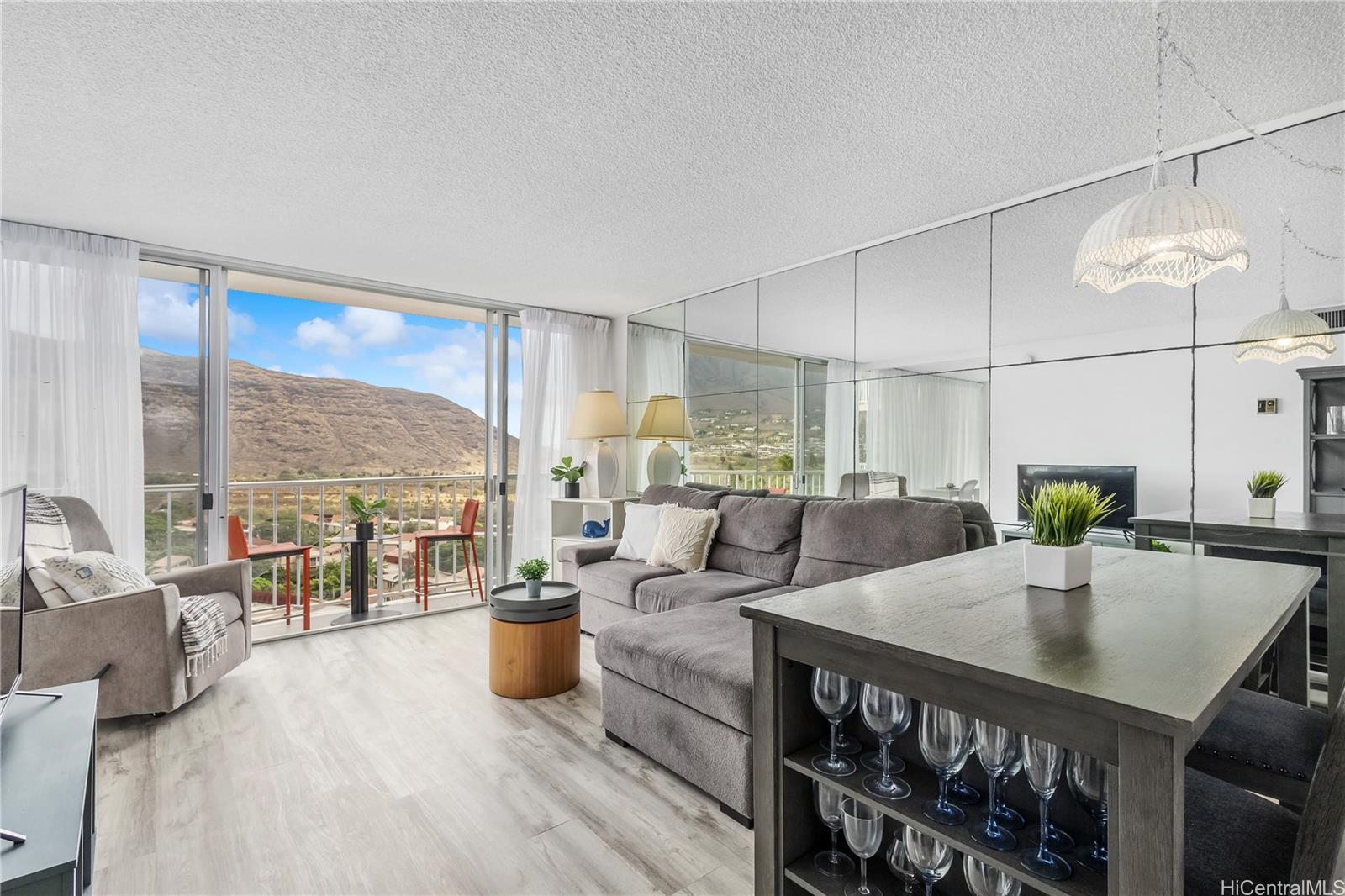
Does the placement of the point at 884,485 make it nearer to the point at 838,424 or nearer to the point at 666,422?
the point at 838,424

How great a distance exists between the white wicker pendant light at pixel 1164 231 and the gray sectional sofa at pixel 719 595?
146 centimetres

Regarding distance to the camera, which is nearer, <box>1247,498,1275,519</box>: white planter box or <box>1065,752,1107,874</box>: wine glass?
<box>1065,752,1107,874</box>: wine glass

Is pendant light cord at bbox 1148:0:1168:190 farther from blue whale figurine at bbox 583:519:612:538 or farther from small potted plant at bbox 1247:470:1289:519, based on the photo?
blue whale figurine at bbox 583:519:612:538

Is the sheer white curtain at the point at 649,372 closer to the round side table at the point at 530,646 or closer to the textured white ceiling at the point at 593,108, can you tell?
the textured white ceiling at the point at 593,108

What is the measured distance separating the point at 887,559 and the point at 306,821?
8.31 feet

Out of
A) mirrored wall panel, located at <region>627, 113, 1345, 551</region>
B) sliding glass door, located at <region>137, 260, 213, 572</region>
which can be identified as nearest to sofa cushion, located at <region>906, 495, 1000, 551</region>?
mirrored wall panel, located at <region>627, 113, 1345, 551</region>

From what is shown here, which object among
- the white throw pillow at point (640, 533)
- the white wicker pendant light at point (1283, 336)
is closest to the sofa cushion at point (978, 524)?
the white wicker pendant light at point (1283, 336)

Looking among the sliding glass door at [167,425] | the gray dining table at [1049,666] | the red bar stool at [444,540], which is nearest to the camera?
the gray dining table at [1049,666]

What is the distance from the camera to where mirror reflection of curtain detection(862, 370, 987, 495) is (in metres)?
3.14

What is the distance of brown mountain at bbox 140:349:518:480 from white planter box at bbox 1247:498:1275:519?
5347mm

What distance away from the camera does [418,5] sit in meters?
1.69

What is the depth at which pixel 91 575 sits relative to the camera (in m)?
2.69

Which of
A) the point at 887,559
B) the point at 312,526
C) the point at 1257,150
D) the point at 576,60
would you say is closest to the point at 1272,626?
the point at 887,559

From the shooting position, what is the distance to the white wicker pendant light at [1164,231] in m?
1.54
